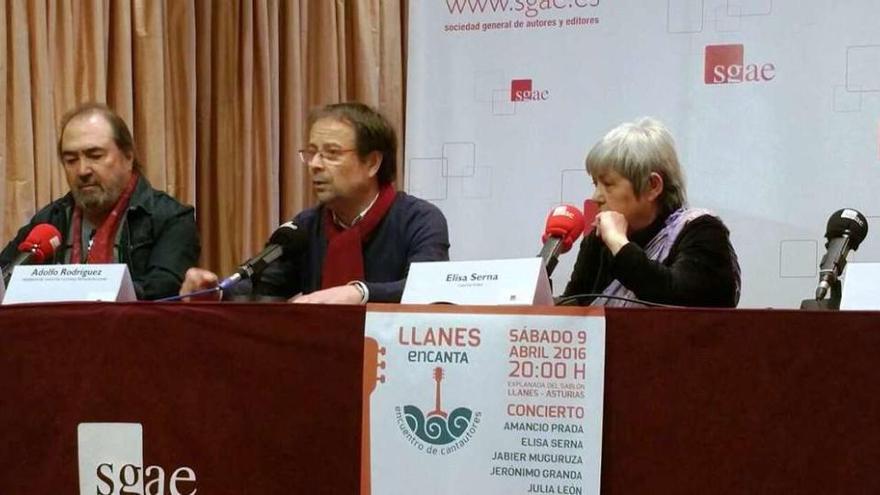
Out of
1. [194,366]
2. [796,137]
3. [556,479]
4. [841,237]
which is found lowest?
[556,479]

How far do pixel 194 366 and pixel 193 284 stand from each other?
551 millimetres

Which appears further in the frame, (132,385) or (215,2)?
(215,2)

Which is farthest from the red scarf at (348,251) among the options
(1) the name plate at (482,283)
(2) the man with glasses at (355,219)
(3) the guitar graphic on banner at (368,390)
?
(3) the guitar graphic on banner at (368,390)

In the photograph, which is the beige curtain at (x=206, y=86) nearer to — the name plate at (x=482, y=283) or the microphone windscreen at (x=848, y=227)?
the name plate at (x=482, y=283)

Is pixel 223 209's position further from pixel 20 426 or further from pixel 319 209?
pixel 20 426

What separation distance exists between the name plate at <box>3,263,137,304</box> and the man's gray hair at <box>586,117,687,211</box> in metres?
1.05

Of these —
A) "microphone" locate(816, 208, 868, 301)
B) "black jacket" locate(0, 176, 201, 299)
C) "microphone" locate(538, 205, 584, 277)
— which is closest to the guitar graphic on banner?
"microphone" locate(538, 205, 584, 277)

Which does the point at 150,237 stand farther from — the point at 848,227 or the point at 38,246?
the point at 848,227

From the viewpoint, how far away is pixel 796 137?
3.60 metres

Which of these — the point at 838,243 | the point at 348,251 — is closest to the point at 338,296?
the point at 348,251

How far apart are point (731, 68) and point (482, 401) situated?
81.3 inches

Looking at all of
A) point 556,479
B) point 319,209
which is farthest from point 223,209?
point 556,479

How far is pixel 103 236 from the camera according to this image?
325 centimetres

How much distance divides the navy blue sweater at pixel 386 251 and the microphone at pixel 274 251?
0.05 metres
